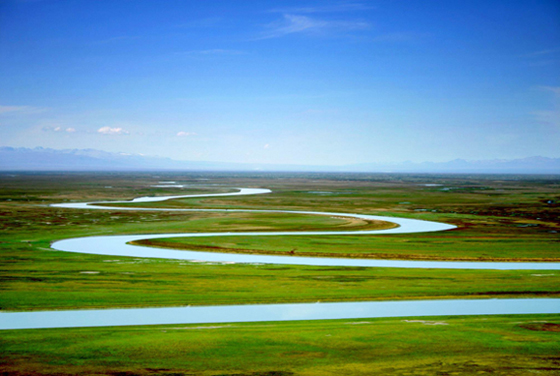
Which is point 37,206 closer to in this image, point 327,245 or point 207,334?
point 327,245

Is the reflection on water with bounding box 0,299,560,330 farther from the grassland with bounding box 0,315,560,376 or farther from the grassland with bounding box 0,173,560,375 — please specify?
the grassland with bounding box 0,315,560,376

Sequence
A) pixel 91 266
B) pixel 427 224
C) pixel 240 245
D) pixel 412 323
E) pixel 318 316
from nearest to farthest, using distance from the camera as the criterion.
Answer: pixel 412 323, pixel 318 316, pixel 91 266, pixel 240 245, pixel 427 224

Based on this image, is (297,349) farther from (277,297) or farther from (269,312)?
(277,297)

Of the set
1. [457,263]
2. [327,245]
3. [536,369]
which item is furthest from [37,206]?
[536,369]

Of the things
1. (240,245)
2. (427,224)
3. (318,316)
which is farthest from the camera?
(427,224)

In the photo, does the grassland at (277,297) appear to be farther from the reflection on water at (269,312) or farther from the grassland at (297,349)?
the reflection on water at (269,312)

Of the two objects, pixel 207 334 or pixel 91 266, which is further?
pixel 91 266

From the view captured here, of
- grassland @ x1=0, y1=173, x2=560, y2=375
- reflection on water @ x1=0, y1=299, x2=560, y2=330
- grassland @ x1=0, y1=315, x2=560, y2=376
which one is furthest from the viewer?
reflection on water @ x1=0, y1=299, x2=560, y2=330

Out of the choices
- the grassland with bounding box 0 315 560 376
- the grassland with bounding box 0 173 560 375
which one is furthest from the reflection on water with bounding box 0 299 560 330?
the grassland with bounding box 0 315 560 376

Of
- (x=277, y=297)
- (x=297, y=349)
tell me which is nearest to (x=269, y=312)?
(x=277, y=297)

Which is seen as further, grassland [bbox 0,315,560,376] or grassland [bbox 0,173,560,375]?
grassland [bbox 0,173,560,375]

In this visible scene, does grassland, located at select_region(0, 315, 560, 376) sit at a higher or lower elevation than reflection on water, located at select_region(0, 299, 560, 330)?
higher
